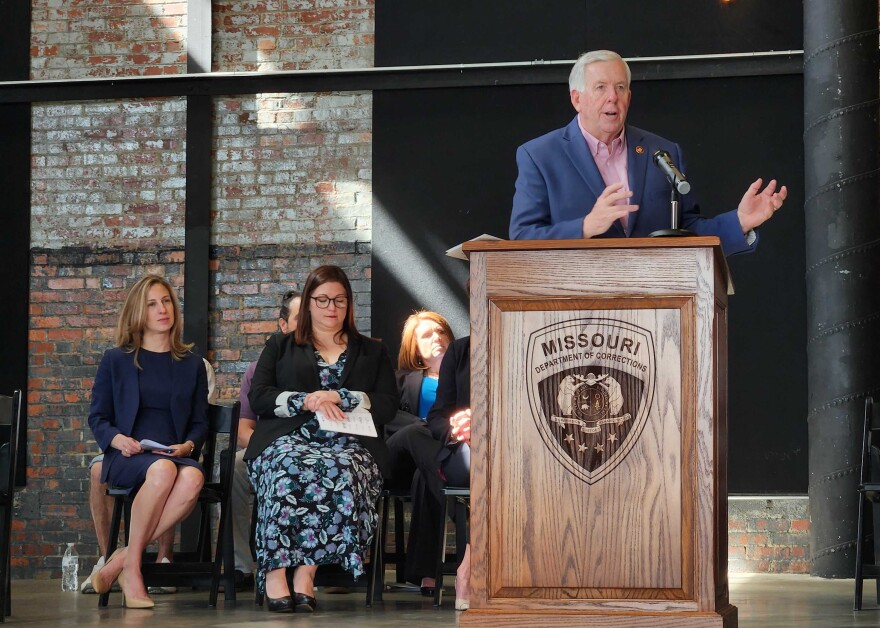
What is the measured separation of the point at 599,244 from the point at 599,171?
0.44 meters

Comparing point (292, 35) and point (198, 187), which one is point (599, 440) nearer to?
point (198, 187)

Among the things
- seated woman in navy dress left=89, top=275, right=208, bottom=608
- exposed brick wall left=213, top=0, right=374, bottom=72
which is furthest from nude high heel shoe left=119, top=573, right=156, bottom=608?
exposed brick wall left=213, top=0, right=374, bottom=72

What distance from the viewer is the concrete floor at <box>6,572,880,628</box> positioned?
4.07m

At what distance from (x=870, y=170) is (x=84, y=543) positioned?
15.3 feet

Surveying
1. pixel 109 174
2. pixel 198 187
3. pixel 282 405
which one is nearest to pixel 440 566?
pixel 282 405

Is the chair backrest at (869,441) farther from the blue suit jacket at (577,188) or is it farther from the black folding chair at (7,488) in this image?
the black folding chair at (7,488)

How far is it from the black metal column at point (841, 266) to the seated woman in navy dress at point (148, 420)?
3.07m

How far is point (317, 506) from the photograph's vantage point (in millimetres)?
4570

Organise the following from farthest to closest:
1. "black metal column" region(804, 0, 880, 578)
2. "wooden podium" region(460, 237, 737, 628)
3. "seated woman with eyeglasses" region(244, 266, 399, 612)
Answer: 1. "black metal column" region(804, 0, 880, 578)
2. "seated woman with eyeglasses" region(244, 266, 399, 612)
3. "wooden podium" region(460, 237, 737, 628)

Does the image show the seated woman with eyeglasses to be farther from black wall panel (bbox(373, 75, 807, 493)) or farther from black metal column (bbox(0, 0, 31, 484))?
black metal column (bbox(0, 0, 31, 484))

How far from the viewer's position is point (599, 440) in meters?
2.68

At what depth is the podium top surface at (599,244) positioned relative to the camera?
270 cm

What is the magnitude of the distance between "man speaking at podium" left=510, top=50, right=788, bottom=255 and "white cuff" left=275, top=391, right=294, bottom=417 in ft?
6.20

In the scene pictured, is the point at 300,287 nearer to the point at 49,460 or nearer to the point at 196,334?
the point at 196,334
